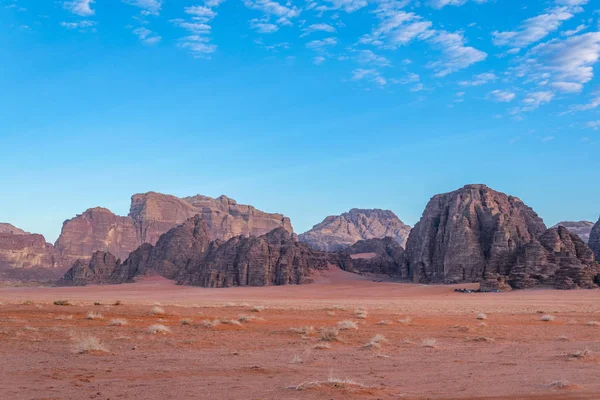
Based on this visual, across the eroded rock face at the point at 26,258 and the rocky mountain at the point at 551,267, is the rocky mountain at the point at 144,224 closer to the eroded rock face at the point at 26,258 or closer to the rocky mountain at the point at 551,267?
the eroded rock face at the point at 26,258

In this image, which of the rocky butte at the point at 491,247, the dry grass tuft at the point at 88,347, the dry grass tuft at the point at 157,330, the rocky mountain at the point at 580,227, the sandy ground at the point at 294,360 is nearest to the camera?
the sandy ground at the point at 294,360

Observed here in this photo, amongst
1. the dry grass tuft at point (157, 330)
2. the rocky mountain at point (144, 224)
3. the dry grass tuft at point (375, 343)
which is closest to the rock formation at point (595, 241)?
the dry grass tuft at point (375, 343)

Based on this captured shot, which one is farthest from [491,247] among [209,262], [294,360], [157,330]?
[294,360]

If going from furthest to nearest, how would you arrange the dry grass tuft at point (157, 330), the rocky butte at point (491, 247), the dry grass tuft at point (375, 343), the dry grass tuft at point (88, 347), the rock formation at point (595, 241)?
the rock formation at point (595, 241) < the rocky butte at point (491, 247) < the dry grass tuft at point (157, 330) < the dry grass tuft at point (375, 343) < the dry grass tuft at point (88, 347)

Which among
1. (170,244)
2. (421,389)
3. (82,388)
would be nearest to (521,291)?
(421,389)

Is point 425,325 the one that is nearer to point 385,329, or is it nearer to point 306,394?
point 385,329

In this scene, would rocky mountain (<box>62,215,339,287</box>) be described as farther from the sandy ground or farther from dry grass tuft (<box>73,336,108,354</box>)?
dry grass tuft (<box>73,336,108,354</box>)

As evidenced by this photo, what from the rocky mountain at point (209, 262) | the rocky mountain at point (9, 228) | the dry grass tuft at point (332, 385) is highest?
the rocky mountain at point (9, 228)

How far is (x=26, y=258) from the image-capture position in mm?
125375

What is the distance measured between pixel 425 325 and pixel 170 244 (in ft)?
226

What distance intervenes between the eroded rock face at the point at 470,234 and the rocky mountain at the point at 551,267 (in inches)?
91.5

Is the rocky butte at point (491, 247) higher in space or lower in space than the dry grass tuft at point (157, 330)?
higher

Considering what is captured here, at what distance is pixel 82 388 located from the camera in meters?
9.91

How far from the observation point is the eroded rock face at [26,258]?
117625mm
